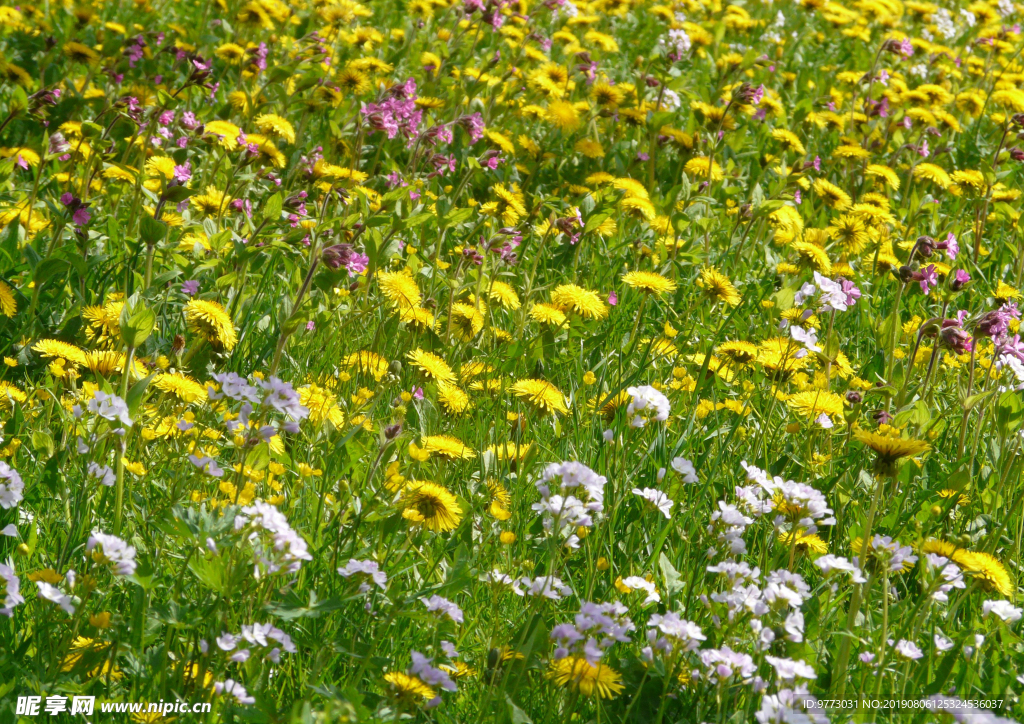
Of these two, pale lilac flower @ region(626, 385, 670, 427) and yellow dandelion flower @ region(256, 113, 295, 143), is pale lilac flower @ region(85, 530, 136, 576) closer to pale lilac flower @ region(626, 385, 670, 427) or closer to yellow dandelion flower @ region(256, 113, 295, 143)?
pale lilac flower @ region(626, 385, 670, 427)

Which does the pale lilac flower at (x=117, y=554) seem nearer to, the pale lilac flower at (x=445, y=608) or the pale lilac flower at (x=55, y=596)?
the pale lilac flower at (x=55, y=596)

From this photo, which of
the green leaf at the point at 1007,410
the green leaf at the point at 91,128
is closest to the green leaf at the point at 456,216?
the green leaf at the point at 91,128

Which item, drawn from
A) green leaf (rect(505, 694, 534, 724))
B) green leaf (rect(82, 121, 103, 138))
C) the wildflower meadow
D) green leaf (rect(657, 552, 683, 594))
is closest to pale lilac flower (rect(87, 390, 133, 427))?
the wildflower meadow

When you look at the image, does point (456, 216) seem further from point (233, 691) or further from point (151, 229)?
point (233, 691)

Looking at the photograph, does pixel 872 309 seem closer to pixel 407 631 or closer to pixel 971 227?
pixel 971 227

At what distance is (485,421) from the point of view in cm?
256

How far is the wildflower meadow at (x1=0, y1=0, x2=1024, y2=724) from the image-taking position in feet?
5.05

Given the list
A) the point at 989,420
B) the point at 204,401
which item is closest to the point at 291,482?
the point at 204,401

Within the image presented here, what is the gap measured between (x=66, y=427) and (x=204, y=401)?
0.94 ft

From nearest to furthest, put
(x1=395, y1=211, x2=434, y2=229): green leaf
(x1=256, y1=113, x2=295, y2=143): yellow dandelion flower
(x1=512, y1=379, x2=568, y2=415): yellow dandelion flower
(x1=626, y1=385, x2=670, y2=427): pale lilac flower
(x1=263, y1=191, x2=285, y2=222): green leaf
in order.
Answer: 1. (x1=626, y1=385, x2=670, y2=427): pale lilac flower
2. (x1=512, y1=379, x2=568, y2=415): yellow dandelion flower
3. (x1=263, y1=191, x2=285, y2=222): green leaf
4. (x1=395, y1=211, x2=434, y2=229): green leaf
5. (x1=256, y1=113, x2=295, y2=143): yellow dandelion flower

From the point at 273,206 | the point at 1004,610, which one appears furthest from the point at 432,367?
the point at 1004,610

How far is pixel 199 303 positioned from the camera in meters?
2.37

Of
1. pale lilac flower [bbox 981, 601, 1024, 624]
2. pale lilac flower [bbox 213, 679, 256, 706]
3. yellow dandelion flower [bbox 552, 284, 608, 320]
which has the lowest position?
yellow dandelion flower [bbox 552, 284, 608, 320]

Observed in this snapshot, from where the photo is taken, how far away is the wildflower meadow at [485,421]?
5.05 feet
